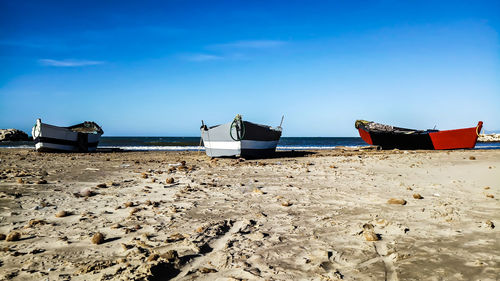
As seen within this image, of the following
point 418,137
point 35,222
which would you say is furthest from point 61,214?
point 418,137

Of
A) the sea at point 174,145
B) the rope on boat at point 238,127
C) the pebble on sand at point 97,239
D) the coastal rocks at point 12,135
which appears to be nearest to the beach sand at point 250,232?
the pebble on sand at point 97,239

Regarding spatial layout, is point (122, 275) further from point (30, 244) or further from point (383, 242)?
point (383, 242)

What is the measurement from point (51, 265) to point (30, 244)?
0.69 meters

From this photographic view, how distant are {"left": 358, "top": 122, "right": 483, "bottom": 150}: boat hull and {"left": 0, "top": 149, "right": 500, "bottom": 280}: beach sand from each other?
56.6 feet

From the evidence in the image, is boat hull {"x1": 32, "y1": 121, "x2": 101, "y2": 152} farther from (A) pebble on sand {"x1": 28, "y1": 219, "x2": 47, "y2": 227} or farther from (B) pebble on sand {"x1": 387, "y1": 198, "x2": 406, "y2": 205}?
(B) pebble on sand {"x1": 387, "y1": 198, "x2": 406, "y2": 205}

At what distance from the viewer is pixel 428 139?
2112cm

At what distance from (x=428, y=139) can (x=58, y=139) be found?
2663 cm

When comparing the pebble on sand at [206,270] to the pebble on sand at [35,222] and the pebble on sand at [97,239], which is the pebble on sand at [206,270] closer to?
the pebble on sand at [97,239]

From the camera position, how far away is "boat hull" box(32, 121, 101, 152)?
1796cm

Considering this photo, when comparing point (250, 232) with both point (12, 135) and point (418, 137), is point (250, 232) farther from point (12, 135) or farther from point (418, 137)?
point (12, 135)

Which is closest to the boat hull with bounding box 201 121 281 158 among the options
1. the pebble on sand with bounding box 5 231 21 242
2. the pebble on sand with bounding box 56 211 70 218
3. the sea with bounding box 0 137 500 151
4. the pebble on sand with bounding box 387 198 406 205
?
the sea with bounding box 0 137 500 151

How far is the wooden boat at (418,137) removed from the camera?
19922 millimetres

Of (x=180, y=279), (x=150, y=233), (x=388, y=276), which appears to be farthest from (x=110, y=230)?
(x=388, y=276)

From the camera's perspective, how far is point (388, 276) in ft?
7.60
